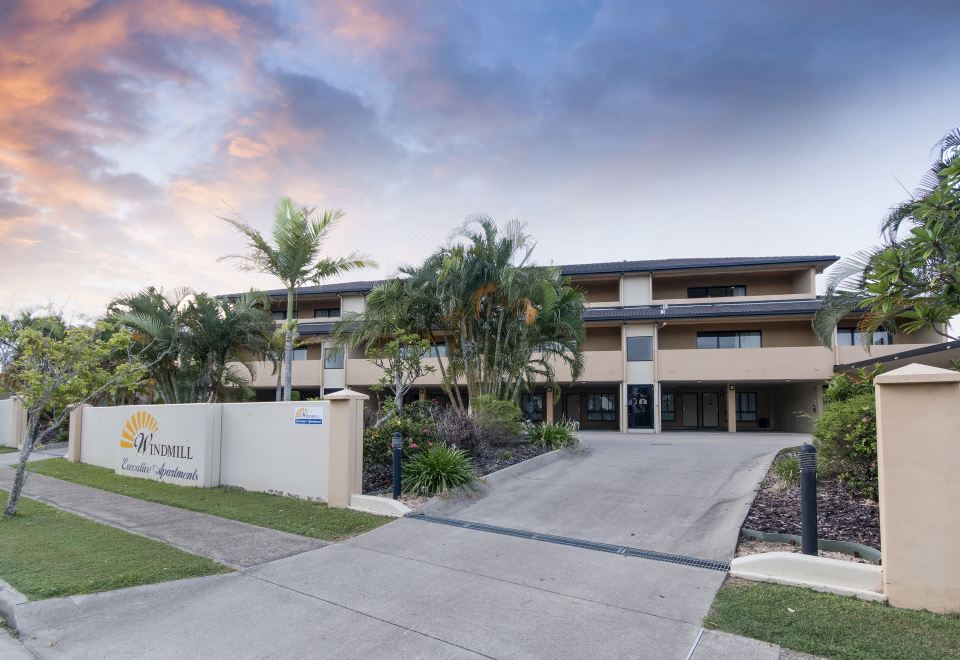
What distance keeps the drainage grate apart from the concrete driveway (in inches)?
5.9

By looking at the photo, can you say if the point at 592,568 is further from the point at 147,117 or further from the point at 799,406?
the point at 799,406

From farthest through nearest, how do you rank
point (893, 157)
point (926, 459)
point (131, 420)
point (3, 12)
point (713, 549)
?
point (131, 420)
point (893, 157)
point (3, 12)
point (713, 549)
point (926, 459)

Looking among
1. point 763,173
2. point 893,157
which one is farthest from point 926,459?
point 763,173

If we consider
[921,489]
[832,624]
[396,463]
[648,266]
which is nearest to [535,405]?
[648,266]

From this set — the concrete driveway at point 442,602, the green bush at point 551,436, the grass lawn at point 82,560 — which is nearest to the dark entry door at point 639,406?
the green bush at point 551,436

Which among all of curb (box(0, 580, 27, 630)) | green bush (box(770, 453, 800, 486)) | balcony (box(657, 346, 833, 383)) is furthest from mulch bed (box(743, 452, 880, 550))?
balcony (box(657, 346, 833, 383))

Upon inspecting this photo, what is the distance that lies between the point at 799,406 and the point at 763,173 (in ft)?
50.7

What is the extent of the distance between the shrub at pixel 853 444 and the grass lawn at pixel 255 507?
6211 mm

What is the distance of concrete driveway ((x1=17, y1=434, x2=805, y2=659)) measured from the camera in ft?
13.3

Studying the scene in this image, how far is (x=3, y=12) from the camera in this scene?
848 cm

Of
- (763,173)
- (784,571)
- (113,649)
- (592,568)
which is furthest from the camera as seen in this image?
(763,173)

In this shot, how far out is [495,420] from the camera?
13.0 m

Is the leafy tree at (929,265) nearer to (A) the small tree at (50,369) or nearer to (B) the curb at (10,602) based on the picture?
(B) the curb at (10,602)

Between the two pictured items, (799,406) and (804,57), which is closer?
(804,57)
